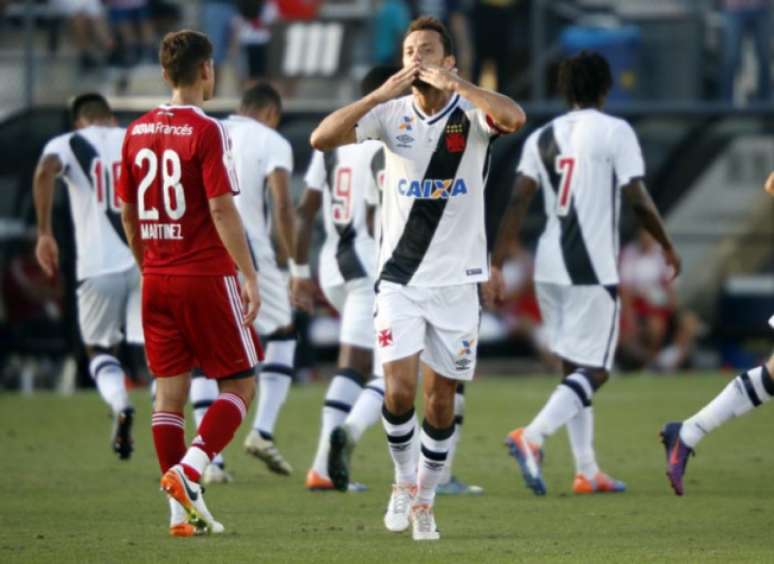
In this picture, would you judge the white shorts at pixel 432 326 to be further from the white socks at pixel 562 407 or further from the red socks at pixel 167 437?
the white socks at pixel 562 407

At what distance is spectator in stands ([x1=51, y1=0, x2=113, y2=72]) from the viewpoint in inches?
842

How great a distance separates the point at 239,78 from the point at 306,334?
9.94ft

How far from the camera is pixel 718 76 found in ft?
71.3

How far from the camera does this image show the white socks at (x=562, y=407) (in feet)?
35.3

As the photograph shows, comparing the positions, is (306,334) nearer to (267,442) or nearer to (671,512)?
(267,442)

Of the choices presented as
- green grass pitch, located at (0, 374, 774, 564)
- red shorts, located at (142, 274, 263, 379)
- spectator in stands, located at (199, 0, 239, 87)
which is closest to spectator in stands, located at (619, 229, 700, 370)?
spectator in stands, located at (199, 0, 239, 87)

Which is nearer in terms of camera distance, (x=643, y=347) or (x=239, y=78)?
(x=239, y=78)

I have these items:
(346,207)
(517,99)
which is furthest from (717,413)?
(517,99)

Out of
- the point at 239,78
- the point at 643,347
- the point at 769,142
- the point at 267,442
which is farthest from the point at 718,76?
the point at 267,442

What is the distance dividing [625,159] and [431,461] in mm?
2914

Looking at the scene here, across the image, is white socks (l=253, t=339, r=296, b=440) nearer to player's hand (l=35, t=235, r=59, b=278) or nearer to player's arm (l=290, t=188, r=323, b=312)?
player's arm (l=290, t=188, r=323, b=312)

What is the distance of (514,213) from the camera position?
11.0m

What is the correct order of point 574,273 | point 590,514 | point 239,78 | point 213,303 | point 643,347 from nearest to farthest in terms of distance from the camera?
point 213,303 → point 590,514 → point 574,273 → point 239,78 → point 643,347

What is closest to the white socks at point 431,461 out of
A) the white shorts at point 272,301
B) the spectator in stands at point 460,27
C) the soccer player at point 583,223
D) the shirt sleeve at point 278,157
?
the soccer player at point 583,223
